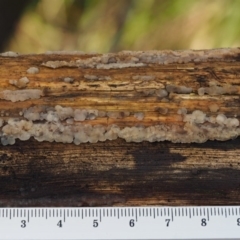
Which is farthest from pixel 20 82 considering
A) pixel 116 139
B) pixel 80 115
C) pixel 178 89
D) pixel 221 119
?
pixel 221 119

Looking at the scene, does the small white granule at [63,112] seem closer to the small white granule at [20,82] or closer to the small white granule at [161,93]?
the small white granule at [20,82]

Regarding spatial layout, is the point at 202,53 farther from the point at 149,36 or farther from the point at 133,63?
the point at 149,36

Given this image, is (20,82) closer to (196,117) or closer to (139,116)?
(139,116)

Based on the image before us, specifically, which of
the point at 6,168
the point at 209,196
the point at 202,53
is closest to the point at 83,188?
the point at 6,168

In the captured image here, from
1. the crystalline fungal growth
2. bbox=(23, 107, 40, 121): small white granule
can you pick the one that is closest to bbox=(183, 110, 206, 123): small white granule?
the crystalline fungal growth

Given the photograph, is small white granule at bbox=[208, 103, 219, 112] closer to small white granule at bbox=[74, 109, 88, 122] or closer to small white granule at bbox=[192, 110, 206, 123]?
small white granule at bbox=[192, 110, 206, 123]

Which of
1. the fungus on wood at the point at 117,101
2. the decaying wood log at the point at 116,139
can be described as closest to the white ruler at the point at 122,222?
the decaying wood log at the point at 116,139

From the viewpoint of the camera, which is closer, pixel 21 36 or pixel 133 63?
pixel 133 63
